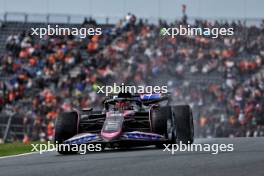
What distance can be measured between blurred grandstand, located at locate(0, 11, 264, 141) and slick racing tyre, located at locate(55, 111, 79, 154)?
366 inches

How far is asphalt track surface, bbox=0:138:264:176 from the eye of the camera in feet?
31.9

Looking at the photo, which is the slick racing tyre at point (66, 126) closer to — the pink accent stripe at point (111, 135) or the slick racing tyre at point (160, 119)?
the pink accent stripe at point (111, 135)

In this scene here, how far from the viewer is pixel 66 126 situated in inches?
593

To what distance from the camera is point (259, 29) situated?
96.9 ft

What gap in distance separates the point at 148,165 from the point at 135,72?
17.8m

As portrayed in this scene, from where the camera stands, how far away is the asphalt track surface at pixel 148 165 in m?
9.71

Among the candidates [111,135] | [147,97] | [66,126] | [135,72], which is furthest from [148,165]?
[135,72]

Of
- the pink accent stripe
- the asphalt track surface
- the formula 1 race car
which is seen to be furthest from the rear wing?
the asphalt track surface

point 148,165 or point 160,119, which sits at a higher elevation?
point 160,119

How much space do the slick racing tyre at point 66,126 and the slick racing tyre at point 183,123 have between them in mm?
2243

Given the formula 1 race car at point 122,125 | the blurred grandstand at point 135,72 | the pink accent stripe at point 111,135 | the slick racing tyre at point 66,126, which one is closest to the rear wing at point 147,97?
the formula 1 race car at point 122,125

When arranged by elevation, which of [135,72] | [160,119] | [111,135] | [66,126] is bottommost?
[111,135]

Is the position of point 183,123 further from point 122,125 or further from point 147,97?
point 122,125

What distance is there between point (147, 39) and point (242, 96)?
5263 millimetres
